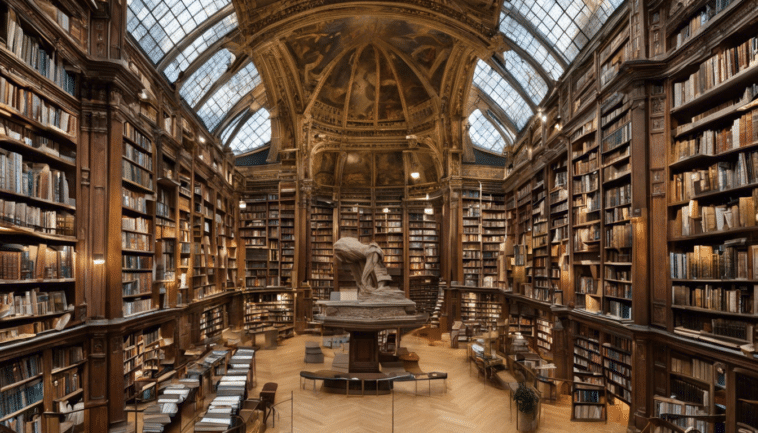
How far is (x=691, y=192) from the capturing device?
6797mm

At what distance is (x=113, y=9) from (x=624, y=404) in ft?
36.4

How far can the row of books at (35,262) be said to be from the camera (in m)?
5.90

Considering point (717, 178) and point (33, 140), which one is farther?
point (33, 140)

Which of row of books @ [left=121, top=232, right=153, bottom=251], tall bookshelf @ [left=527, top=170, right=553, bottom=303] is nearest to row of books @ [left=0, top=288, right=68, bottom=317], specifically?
row of books @ [left=121, top=232, right=153, bottom=251]

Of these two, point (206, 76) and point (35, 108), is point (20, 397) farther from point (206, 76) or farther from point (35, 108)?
point (206, 76)

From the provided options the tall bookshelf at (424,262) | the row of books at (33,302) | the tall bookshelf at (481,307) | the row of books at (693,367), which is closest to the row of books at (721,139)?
the row of books at (693,367)

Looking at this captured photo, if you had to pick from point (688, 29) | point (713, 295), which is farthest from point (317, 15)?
point (713, 295)

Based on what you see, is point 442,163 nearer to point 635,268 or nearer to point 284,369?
point 284,369

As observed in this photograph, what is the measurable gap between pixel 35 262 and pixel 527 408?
7.24 meters

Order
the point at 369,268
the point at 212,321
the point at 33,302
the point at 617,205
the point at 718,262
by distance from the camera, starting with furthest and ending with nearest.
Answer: the point at 212,321 < the point at 369,268 < the point at 617,205 < the point at 33,302 < the point at 718,262

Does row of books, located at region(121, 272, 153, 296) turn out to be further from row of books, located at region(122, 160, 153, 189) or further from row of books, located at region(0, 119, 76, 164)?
row of books, located at region(0, 119, 76, 164)

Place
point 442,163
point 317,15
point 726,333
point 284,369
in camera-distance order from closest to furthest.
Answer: point 726,333 < point 284,369 < point 317,15 < point 442,163

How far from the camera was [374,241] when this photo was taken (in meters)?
12.1

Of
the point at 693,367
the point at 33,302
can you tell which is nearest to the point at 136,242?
the point at 33,302
